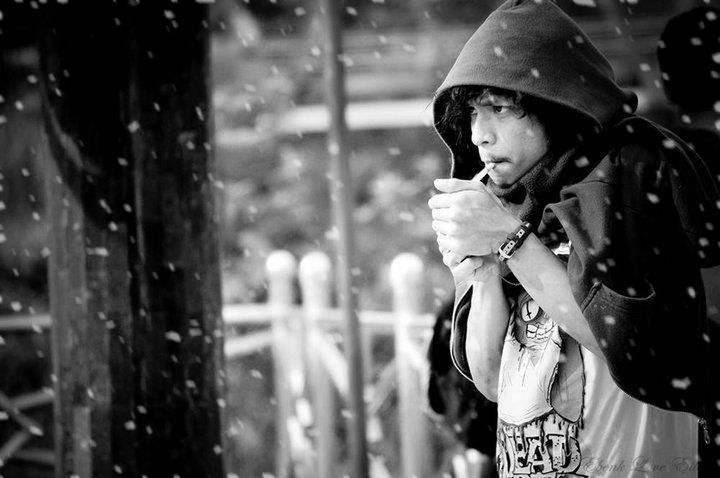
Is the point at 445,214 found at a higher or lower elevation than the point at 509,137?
lower

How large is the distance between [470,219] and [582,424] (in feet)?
1.04

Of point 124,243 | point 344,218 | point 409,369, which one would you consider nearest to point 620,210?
point 124,243

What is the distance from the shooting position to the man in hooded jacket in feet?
3.34

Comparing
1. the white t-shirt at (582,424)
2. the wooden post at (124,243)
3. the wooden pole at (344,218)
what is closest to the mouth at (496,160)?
the white t-shirt at (582,424)

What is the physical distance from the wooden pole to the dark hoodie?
4.66 ft

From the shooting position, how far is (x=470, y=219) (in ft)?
3.49

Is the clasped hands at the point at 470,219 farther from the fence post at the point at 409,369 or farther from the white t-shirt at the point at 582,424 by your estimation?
the fence post at the point at 409,369

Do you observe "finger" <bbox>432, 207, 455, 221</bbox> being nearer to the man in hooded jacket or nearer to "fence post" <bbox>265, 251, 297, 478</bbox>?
the man in hooded jacket

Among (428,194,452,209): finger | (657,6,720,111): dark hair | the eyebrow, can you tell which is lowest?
(428,194,452,209): finger

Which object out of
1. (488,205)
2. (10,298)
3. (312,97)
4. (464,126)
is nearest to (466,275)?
(488,205)

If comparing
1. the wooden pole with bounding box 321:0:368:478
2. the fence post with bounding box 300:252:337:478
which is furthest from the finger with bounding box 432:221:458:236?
the fence post with bounding box 300:252:337:478

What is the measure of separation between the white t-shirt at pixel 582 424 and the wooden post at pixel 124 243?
0.94 metres

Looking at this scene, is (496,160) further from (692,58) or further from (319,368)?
(319,368)

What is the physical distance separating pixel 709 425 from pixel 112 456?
1245 mm
